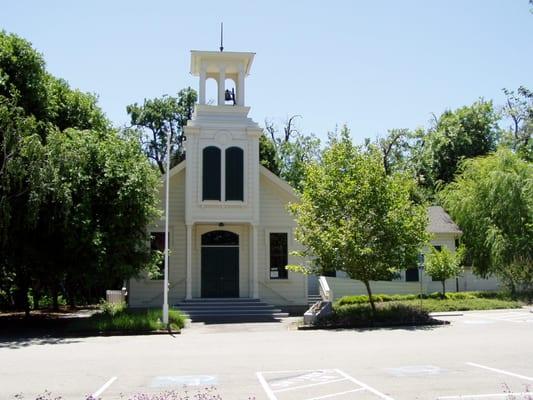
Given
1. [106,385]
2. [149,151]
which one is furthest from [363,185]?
[149,151]

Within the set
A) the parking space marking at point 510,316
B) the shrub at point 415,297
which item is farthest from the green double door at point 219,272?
the parking space marking at point 510,316

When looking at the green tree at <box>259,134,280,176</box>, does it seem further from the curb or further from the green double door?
the curb

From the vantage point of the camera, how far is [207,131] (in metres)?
27.1

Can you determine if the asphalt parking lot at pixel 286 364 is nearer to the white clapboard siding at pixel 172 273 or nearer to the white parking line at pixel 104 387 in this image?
→ the white parking line at pixel 104 387

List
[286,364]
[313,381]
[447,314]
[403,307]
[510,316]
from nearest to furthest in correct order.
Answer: [313,381] < [286,364] < [403,307] < [510,316] < [447,314]

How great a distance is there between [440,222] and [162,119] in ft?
95.9

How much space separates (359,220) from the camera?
73.7ft

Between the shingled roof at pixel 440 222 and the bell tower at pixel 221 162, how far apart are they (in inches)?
505

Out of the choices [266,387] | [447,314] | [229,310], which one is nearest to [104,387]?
[266,387]

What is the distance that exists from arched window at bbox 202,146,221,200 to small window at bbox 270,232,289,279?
364cm

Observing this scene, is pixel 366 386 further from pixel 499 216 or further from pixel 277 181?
pixel 499 216

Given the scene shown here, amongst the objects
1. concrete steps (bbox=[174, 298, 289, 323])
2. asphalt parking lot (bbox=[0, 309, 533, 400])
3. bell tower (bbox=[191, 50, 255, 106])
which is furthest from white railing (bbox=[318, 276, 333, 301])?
bell tower (bbox=[191, 50, 255, 106])

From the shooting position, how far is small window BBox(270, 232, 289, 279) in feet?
92.8

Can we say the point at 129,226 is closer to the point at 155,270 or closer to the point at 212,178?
the point at 155,270
